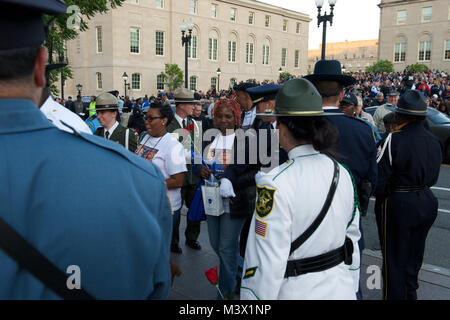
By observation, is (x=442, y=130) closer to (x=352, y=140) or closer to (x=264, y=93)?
(x=264, y=93)

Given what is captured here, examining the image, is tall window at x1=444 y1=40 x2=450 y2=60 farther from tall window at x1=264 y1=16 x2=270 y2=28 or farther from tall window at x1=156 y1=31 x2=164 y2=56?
tall window at x1=156 y1=31 x2=164 y2=56

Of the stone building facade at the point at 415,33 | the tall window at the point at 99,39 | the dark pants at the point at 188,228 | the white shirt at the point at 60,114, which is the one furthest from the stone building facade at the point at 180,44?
the white shirt at the point at 60,114

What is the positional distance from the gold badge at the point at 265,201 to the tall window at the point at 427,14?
69.7 meters

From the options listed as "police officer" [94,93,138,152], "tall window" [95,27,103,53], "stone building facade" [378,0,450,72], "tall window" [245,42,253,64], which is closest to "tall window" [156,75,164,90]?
"tall window" [95,27,103,53]

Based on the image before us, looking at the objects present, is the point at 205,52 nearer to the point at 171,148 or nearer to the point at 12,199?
the point at 171,148

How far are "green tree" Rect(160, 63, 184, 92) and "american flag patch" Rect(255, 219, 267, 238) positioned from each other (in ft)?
148

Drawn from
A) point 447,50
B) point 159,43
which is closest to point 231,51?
A: point 159,43

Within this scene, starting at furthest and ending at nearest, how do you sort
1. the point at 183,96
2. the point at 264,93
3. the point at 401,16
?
1. the point at 401,16
2. the point at 183,96
3. the point at 264,93

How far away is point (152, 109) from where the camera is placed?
14.6 ft

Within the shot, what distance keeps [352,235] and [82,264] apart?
188 cm

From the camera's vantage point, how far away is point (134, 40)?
44.9 meters

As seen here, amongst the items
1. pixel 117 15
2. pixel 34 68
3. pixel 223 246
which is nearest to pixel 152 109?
pixel 223 246

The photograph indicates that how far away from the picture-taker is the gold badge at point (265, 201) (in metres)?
2.06

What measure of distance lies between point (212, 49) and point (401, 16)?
33.4 meters
